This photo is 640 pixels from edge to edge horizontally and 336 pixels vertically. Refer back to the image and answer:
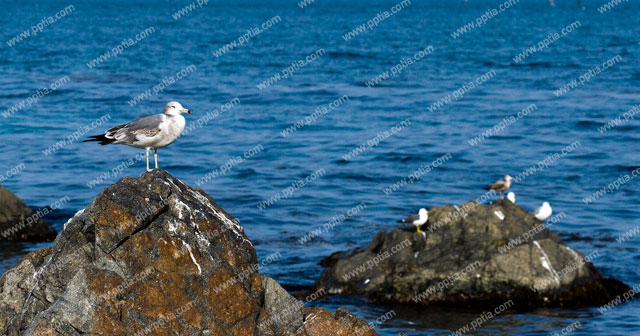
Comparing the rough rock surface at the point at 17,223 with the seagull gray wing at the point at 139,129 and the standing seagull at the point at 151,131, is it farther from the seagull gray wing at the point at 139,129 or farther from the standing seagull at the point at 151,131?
the seagull gray wing at the point at 139,129

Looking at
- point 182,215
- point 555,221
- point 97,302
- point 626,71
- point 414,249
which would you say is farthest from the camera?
point 626,71

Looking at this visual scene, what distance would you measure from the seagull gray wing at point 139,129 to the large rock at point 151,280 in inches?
95.7

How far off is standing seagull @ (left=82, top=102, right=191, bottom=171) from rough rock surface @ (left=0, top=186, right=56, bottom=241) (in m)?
12.9

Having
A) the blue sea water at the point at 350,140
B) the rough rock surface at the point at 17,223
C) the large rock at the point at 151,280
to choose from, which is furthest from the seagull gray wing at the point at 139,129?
the rough rock surface at the point at 17,223

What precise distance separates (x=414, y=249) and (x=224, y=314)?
449 inches

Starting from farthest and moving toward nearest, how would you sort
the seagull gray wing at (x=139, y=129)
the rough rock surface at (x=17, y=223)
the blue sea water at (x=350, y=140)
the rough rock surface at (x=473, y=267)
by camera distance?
the blue sea water at (x=350, y=140), the rough rock surface at (x=17, y=223), the rough rock surface at (x=473, y=267), the seagull gray wing at (x=139, y=129)

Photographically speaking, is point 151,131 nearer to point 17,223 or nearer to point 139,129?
point 139,129

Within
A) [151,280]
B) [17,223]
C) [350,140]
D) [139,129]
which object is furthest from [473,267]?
[350,140]

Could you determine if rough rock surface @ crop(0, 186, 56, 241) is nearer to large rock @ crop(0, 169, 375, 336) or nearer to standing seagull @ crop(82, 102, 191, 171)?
standing seagull @ crop(82, 102, 191, 171)

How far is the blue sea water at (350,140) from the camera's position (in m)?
27.2

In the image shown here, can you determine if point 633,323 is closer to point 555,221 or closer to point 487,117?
point 555,221

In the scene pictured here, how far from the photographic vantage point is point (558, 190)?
3512 cm

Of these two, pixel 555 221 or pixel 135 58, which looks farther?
pixel 135 58

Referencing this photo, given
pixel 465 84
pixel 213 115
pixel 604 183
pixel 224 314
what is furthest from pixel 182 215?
pixel 465 84
